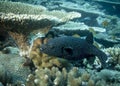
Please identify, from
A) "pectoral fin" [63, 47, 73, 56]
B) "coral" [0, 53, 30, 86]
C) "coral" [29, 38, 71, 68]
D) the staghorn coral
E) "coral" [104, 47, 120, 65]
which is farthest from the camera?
"coral" [104, 47, 120, 65]

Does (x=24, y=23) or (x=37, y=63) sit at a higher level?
(x=24, y=23)

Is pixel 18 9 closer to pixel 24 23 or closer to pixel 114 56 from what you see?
pixel 24 23

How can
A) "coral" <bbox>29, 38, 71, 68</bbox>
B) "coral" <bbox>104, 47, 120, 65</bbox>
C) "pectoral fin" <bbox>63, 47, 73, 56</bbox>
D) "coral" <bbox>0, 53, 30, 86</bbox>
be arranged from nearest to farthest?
1. "pectoral fin" <bbox>63, 47, 73, 56</bbox>
2. "coral" <bbox>0, 53, 30, 86</bbox>
3. "coral" <bbox>29, 38, 71, 68</bbox>
4. "coral" <bbox>104, 47, 120, 65</bbox>

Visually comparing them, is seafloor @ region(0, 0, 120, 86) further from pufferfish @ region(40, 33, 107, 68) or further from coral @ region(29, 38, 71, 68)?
pufferfish @ region(40, 33, 107, 68)

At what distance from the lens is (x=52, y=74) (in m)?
4.06

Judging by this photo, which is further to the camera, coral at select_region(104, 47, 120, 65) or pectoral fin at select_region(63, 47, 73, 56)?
coral at select_region(104, 47, 120, 65)

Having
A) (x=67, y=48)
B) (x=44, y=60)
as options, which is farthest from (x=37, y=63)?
(x=67, y=48)

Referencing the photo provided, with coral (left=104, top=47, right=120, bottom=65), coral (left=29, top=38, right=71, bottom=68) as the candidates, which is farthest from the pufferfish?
coral (left=104, top=47, right=120, bottom=65)

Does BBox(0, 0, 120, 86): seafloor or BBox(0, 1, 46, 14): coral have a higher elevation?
BBox(0, 1, 46, 14): coral

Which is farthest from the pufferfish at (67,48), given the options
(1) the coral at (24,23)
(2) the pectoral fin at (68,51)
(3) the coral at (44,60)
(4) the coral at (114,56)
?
(4) the coral at (114,56)

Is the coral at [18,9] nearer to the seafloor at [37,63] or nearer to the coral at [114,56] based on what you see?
the seafloor at [37,63]

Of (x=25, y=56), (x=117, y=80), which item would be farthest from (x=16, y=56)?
(x=117, y=80)

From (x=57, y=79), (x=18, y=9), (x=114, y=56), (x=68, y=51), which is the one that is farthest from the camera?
(x=18, y=9)

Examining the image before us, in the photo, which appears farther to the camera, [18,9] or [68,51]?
[18,9]
